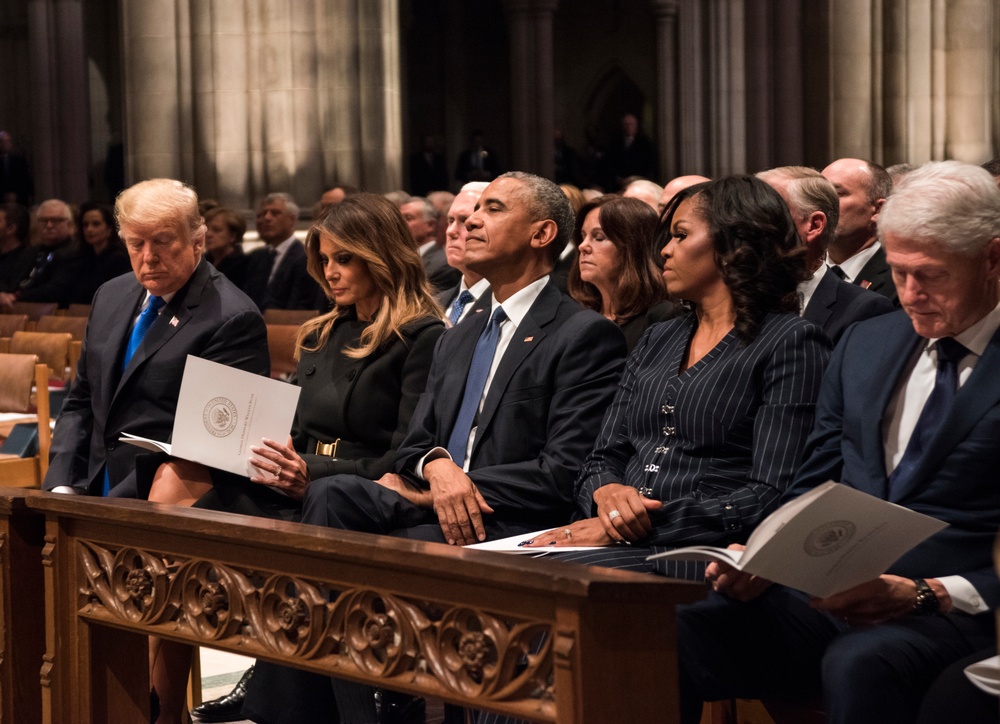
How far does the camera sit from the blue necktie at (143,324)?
15.1ft

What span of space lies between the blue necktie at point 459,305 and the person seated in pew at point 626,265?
1.16 m

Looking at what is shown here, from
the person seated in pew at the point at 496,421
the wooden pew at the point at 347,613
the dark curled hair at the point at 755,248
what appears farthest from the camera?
the person seated in pew at the point at 496,421

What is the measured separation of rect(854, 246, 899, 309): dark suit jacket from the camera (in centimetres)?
523

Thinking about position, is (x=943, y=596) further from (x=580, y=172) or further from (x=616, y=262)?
(x=580, y=172)

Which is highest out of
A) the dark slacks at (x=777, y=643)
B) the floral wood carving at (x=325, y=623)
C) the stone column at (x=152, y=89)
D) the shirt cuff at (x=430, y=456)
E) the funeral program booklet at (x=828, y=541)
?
the stone column at (x=152, y=89)

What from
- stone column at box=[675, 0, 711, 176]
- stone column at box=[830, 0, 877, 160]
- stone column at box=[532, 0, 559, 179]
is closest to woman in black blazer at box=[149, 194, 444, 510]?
stone column at box=[830, 0, 877, 160]

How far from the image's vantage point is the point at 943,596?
2.83m

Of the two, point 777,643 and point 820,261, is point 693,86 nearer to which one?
point 820,261

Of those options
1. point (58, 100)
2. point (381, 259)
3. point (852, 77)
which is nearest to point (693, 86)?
point (852, 77)

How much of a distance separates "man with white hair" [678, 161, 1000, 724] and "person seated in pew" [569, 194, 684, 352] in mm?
1572

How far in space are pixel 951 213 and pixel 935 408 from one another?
1.38ft

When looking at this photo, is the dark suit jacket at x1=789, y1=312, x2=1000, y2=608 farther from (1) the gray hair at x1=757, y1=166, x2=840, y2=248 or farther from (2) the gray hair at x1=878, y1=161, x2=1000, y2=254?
(1) the gray hair at x1=757, y1=166, x2=840, y2=248

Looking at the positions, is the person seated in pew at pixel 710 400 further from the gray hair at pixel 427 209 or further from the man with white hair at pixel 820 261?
the gray hair at pixel 427 209

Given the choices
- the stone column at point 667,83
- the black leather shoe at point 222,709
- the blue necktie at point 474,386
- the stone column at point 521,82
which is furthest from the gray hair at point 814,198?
the stone column at point 521,82
